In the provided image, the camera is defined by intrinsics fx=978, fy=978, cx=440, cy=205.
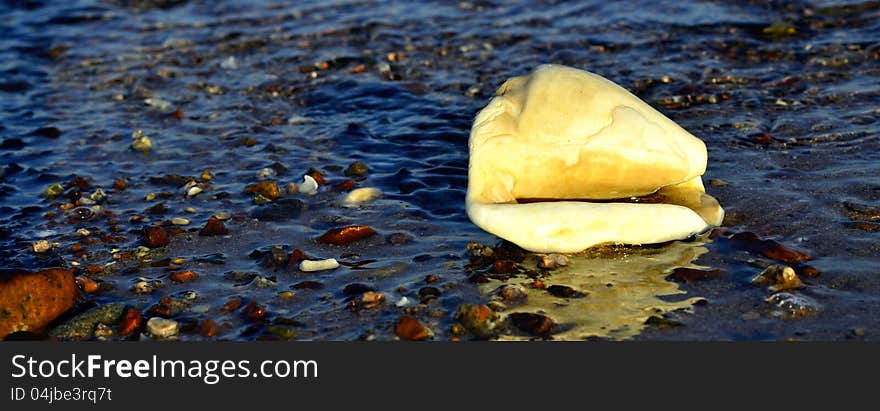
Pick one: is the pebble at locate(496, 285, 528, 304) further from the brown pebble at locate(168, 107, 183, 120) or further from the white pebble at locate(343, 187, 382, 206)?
the brown pebble at locate(168, 107, 183, 120)

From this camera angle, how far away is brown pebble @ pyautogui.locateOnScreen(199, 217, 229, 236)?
220 inches

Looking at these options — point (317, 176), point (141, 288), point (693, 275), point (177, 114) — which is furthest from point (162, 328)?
point (177, 114)

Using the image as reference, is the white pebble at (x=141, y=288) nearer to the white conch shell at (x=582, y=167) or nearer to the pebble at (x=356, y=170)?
the white conch shell at (x=582, y=167)

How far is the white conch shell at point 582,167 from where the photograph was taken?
15.9ft

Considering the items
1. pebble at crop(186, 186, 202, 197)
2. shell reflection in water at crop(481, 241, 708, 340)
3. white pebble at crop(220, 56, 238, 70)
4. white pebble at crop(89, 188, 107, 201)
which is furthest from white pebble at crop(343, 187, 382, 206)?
white pebble at crop(220, 56, 238, 70)

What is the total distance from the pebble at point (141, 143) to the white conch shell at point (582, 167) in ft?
10.1

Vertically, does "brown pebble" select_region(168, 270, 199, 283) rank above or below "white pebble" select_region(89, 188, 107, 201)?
above

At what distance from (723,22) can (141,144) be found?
5.55m

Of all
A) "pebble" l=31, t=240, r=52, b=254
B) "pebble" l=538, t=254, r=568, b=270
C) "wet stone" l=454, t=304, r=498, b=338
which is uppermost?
"pebble" l=538, t=254, r=568, b=270

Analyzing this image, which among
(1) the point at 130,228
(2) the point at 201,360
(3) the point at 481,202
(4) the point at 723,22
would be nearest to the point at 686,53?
(4) the point at 723,22

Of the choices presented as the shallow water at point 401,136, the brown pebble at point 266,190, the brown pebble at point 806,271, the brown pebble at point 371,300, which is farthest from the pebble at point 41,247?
the brown pebble at point 806,271

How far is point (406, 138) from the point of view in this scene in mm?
7215

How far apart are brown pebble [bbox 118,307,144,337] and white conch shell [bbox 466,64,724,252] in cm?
168

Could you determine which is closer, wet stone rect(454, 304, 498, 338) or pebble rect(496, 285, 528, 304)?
wet stone rect(454, 304, 498, 338)
